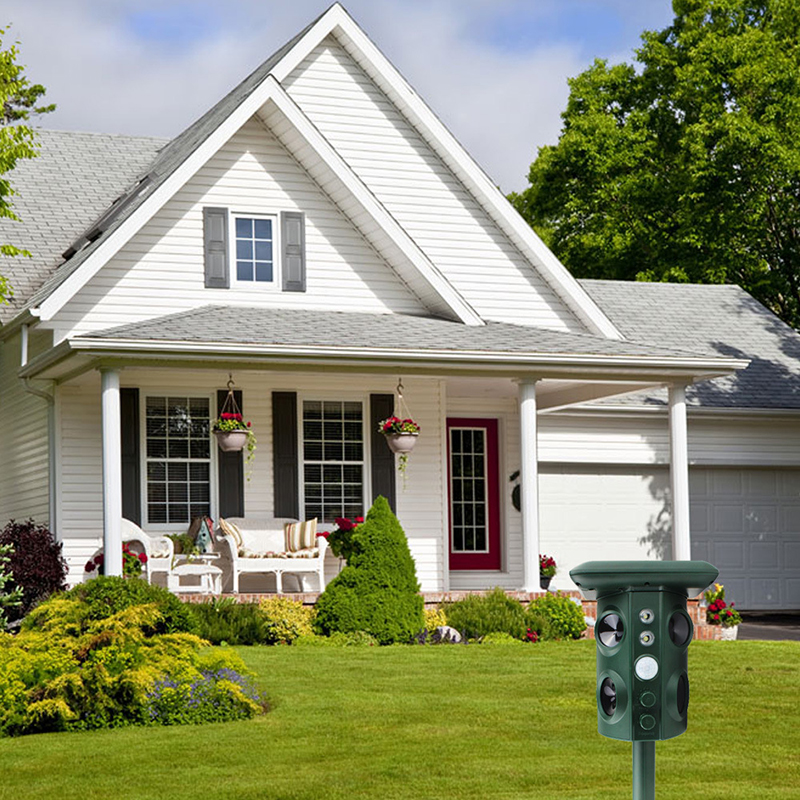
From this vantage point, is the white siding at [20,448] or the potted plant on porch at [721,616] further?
the white siding at [20,448]

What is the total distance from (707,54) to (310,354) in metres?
14.4

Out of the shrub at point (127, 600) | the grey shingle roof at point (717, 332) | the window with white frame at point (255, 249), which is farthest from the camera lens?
the grey shingle roof at point (717, 332)

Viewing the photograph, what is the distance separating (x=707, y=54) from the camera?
26.8 meters

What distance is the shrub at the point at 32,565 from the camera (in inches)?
623

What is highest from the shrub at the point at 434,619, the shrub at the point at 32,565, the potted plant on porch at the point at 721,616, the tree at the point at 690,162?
the tree at the point at 690,162

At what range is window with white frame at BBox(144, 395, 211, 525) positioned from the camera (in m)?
17.3

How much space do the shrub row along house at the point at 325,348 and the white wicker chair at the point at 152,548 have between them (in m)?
0.76

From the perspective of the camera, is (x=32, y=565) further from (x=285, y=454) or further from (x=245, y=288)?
(x=245, y=288)

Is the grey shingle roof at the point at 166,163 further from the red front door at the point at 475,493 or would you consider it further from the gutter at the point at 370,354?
the red front door at the point at 475,493

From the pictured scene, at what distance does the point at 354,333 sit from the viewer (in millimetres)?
16578

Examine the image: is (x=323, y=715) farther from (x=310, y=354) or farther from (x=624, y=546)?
(x=624, y=546)

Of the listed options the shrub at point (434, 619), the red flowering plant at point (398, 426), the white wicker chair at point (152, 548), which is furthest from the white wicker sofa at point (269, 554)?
the shrub at point (434, 619)

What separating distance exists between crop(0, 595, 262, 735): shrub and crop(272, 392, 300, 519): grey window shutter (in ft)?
24.8

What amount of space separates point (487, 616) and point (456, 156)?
268 inches
